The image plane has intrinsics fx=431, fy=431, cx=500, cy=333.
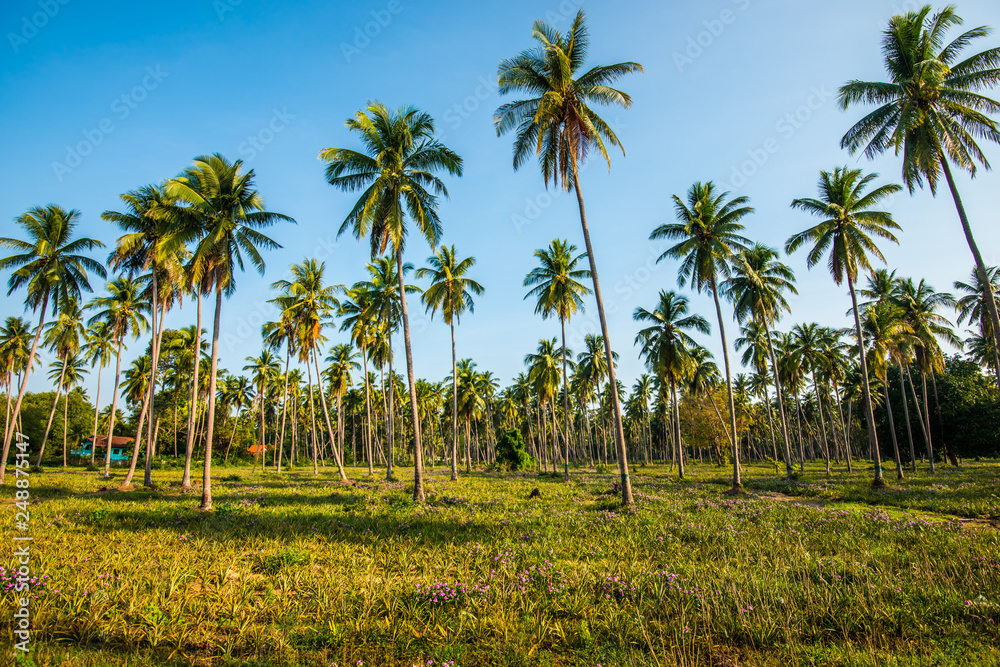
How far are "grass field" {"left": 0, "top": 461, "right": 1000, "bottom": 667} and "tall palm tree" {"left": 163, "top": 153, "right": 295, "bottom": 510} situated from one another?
32.0 feet

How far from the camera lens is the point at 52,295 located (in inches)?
1008

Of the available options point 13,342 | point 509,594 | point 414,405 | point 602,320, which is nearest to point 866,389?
point 602,320

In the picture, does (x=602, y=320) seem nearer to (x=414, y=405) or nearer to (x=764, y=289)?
(x=414, y=405)

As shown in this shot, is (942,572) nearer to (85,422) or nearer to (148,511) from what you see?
(148,511)

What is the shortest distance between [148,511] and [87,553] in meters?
6.20

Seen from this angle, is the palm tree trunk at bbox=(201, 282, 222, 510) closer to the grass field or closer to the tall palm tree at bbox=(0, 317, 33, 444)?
the grass field

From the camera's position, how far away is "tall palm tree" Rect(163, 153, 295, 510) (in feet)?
56.7

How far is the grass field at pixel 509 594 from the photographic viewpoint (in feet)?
16.0

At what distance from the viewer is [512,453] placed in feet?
142

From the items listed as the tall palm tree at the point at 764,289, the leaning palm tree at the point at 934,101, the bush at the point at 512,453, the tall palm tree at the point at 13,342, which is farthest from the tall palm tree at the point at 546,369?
the tall palm tree at the point at 13,342

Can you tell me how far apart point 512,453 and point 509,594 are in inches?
1487

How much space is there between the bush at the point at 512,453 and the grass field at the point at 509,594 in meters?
31.9

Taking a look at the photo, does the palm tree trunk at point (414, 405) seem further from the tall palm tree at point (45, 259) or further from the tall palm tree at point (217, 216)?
the tall palm tree at point (45, 259)

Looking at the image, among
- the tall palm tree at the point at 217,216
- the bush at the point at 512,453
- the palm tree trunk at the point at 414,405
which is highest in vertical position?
the tall palm tree at the point at 217,216
